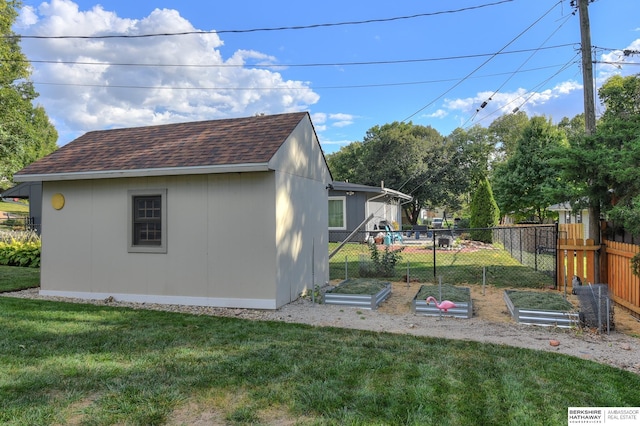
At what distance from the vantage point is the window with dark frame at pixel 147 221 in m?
7.26

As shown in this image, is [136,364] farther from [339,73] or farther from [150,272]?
[339,73]

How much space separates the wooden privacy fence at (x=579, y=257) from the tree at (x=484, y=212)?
12.3 metres

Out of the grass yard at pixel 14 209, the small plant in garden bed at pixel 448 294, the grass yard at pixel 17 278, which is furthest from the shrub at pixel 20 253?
the grass yard at pixel 14 209

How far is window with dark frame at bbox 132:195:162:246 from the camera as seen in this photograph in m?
7.26

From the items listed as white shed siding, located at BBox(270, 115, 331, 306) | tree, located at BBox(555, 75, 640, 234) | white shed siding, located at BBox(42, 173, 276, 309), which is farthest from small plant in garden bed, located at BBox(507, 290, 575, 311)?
white shed siding, located at BBox(42, 173, 276, 309)

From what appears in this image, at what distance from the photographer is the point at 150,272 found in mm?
7195

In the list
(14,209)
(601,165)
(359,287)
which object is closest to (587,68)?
(601,165)

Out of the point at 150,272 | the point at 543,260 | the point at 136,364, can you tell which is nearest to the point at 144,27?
the point at 150,272

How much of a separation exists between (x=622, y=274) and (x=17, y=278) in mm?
12896

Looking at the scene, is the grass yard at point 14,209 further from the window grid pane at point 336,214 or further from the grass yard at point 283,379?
the grass yard at point 283,379

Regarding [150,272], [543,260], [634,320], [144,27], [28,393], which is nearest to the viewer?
[28,393]

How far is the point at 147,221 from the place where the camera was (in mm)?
7293

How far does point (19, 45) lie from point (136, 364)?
93.5 ft

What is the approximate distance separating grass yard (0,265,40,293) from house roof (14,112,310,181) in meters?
2.55
